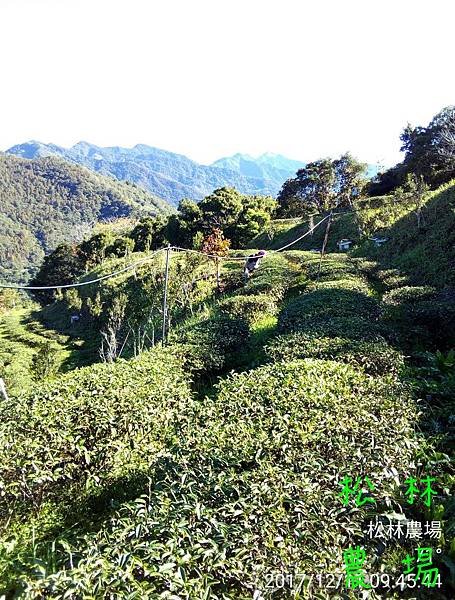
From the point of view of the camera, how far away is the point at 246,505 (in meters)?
2.50

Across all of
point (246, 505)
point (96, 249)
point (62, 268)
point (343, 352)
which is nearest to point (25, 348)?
point (96, 249)

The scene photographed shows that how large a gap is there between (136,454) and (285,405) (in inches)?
73.3

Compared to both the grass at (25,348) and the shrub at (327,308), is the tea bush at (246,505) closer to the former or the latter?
the shrub at (327,308)

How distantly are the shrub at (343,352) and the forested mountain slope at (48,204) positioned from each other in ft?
384

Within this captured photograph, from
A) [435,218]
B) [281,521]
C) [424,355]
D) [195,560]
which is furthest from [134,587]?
A: [435,218]

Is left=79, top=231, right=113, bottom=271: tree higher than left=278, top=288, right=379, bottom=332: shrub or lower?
lower

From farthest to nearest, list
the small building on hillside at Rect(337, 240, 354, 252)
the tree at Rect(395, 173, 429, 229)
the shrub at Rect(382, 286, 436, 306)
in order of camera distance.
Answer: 1. the small building on hillside at Rect(337, 240, 354, 252)
2. the tree at Rect(395, 173, 429, 229)
3. the shrub at Rect(382, 286, 436, 306)

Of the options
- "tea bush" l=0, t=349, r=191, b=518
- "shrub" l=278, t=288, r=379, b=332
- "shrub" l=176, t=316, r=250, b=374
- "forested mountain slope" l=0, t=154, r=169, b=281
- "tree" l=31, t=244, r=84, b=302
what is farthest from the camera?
"forested mountain slope" l=0, t=154, r=169, b=281

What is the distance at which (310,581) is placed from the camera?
2.19 m

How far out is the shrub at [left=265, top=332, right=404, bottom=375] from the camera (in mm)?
5625

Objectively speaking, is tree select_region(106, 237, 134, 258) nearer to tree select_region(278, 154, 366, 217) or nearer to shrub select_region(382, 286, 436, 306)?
tree select_region(278, 154, 366, 217)

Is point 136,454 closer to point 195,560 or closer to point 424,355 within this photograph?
point 195,560

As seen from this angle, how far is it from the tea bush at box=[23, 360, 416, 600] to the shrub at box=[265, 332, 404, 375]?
1.42 meters
